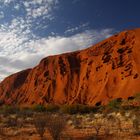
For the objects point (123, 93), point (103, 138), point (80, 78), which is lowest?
point (103, 138)

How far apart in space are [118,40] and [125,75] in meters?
9.54

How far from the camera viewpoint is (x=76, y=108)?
43062mm

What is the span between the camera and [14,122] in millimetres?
23453

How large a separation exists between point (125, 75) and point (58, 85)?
21020mm

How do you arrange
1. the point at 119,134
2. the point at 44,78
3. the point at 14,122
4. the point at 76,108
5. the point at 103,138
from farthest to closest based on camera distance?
the point at 44,78, the point at 76,108, the point at 14,122, the point at 119,134, the point at 103,138

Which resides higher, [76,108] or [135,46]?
[135,46]

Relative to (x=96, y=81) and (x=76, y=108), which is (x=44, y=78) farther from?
(x=76, y=108)

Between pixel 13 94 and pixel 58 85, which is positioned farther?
pixel 13 94

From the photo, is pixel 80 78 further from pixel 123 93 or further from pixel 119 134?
pixel 119 134

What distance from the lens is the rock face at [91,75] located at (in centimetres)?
5856

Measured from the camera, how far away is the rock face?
5856cm

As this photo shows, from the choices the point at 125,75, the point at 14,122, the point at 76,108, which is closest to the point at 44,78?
the point at 125,75

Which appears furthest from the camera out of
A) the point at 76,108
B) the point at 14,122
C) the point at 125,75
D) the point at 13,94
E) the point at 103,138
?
the point at 13,94

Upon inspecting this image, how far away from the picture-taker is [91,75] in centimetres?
6844
